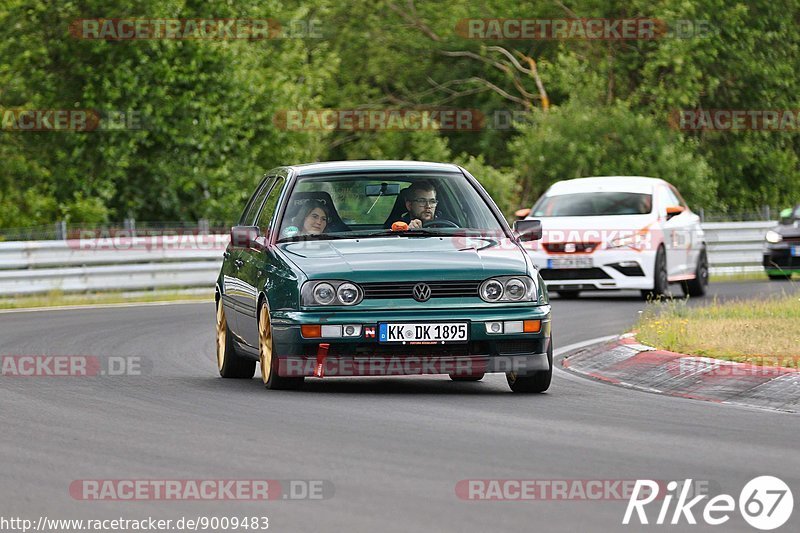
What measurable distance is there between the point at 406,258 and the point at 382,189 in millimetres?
1166

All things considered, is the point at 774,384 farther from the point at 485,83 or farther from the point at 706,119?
the point at 485,83

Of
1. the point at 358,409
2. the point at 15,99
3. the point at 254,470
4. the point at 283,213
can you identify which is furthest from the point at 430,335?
the point at 15,99

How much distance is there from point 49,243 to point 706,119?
77.8ft

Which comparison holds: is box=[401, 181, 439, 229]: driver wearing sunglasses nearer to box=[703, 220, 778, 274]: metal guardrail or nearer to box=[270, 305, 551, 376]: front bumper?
box=[270, 305, 551, 376]: front bumper

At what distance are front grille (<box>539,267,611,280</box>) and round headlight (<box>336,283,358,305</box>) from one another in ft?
40.2

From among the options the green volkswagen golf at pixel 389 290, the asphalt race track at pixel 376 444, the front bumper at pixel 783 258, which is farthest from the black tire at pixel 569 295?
the green volkswagen golf at pixel 389 290

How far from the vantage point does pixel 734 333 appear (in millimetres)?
14773

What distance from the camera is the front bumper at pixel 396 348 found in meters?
11.2

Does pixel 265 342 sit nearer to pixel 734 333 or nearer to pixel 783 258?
pixel 734 333

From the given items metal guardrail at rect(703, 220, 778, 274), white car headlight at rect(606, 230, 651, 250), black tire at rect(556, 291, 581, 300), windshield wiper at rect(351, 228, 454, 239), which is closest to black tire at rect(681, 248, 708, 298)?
black tire at rect(556, 291, 581, 300)

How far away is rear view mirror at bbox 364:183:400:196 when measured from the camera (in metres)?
12.5

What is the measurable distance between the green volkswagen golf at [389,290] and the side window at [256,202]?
0.98 meters

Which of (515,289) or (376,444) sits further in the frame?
(515,289)

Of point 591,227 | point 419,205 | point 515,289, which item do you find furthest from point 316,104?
point 515,289
